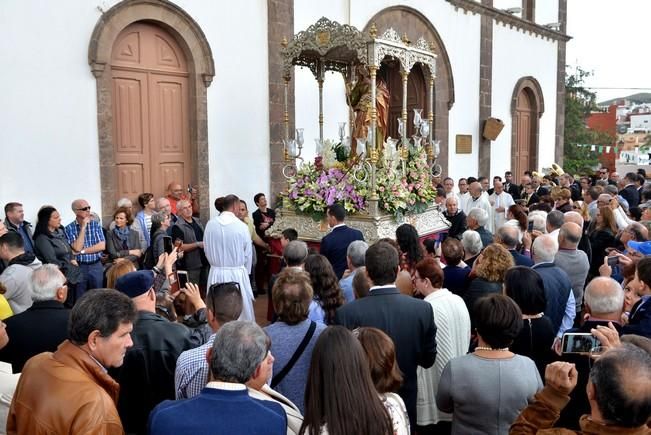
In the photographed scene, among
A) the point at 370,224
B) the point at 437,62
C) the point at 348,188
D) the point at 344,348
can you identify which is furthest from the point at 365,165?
the point at 437,62

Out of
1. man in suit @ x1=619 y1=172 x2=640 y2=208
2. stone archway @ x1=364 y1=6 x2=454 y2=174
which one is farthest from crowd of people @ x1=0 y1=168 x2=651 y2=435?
stone archway @ x1=364 y1=6 x2=454 y2=174

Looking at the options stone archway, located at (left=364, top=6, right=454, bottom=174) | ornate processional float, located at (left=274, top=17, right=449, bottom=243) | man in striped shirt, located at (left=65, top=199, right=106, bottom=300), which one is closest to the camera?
man in striped shirt, located at (left=65, top=199, right=106, bottom=300)

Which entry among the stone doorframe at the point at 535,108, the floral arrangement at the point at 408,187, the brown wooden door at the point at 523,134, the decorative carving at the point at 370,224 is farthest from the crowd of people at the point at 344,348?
the stone doorframe at the point at 535,108

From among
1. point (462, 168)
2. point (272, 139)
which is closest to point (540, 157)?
point (462, 168)

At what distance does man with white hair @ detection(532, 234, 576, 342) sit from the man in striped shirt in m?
4.65

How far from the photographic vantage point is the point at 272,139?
35.2 feet

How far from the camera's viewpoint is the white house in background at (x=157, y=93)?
7.70 metres

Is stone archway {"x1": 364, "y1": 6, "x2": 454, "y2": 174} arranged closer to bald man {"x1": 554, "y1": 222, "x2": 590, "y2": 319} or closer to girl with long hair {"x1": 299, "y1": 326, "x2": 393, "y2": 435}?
bald man {"x1": 554, "y1": 222, "x2": 590, "y2": 319}

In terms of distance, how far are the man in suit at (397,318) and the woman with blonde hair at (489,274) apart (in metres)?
0.81

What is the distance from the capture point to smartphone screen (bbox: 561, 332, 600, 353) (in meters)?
2.59

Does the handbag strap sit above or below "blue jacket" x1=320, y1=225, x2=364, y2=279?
below

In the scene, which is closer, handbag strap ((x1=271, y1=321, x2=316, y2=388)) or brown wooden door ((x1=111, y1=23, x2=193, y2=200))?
→ handbag strap ((x1=271, y1=321, x2=316, y2=388))

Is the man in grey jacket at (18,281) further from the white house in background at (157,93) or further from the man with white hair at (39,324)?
the white house in background at (157,93)

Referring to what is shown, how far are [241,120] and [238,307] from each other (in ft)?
24.3
